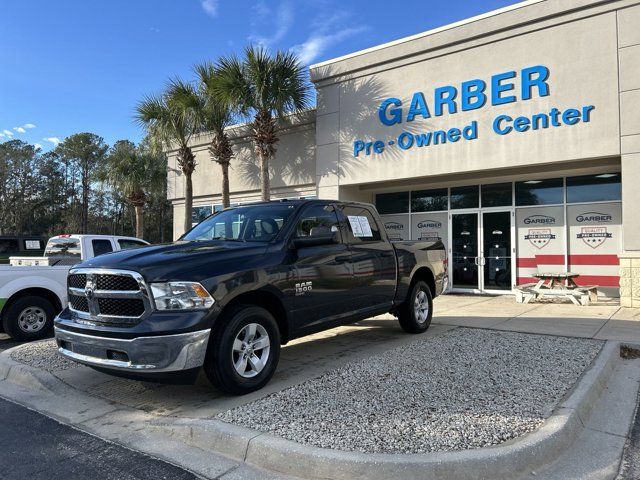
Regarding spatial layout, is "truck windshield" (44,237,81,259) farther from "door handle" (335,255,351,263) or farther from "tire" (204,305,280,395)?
"tire" (204,305,280,395)

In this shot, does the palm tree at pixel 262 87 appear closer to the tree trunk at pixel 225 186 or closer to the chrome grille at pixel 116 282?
the tree trunk at pixel 225 186

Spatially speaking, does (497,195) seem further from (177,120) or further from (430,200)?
(177,120)

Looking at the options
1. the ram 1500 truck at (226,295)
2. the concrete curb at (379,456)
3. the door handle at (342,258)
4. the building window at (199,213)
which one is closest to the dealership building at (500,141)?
the building window at (199,213)

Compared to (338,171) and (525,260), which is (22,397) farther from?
(525,260)

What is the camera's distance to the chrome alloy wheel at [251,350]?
4582mm

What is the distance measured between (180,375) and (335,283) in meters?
2.14

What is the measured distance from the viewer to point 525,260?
1295cm

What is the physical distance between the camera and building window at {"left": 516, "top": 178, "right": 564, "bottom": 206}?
12.5 metres

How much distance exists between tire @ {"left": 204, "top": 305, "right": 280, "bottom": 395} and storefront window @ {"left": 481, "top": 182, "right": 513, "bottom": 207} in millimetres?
10034

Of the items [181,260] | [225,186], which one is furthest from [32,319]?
[225,186]

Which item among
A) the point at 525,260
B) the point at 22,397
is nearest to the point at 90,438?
the point at 22,397

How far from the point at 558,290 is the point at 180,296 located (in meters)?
9.38

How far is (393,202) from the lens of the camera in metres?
15.4

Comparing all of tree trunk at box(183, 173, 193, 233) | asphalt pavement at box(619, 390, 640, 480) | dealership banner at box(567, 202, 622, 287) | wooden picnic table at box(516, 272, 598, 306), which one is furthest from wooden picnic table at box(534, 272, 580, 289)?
tree trunk at box(183, 173, 193, 233)
